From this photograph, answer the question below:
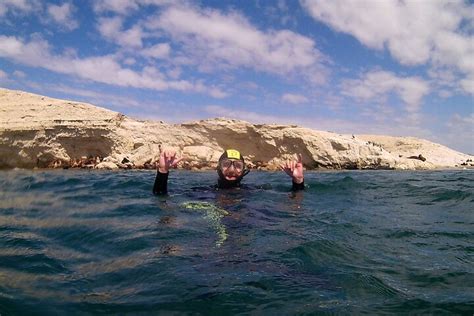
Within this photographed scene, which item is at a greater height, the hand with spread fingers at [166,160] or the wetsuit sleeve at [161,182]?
the hand with spread fingers at [166,160]

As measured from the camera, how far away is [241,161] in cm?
846

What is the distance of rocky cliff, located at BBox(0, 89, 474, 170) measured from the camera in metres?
20.8

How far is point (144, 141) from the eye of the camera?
22.3 metres

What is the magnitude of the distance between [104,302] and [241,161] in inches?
219

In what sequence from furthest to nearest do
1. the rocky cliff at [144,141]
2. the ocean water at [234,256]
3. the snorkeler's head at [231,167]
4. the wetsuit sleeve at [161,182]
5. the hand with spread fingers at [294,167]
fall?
the rocky cliff at [144,141]
the hand with spread fingers at [294,167]
the snorkeler's head at [231,167]
the wetsuit sleeve at [161,182]
the ocean water at [234,256]

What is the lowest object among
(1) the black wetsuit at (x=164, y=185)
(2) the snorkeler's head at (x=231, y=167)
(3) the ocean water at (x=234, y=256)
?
(3) the ocean water at (x=234, y=256)

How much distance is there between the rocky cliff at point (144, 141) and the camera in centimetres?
2077

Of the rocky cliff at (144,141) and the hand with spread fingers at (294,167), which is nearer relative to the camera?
the hand with spread fingers at (294,167)

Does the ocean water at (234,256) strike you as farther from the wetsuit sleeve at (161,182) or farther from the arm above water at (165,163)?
the arm above water at (165,163)

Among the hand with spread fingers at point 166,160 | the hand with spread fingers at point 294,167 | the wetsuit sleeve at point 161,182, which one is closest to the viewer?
the hand with spread fingers at point 166,160

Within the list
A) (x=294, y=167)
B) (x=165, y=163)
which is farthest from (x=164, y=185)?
(x=294, y=167)

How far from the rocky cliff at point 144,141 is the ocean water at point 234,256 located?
13502 mm

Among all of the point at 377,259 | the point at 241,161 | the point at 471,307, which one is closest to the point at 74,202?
the point at 241,161

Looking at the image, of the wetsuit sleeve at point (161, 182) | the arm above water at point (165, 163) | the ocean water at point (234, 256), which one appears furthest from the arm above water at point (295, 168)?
the arm above water at point (165, 163)
